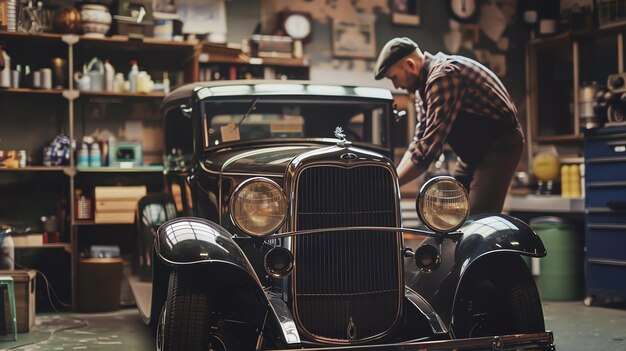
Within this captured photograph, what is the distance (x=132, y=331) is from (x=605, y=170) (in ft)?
11.6

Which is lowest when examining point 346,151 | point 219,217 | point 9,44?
point 219,217

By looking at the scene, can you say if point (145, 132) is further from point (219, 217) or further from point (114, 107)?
point (219, 217)

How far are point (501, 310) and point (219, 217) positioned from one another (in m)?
1.35

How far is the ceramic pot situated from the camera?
237 inches

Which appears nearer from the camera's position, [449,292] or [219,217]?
[449,292]

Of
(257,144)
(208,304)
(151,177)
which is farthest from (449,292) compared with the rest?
(151,177)

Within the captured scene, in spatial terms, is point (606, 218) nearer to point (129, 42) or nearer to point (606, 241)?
point (606, 241)

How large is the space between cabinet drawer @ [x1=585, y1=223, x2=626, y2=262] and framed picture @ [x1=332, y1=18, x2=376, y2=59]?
252 cm

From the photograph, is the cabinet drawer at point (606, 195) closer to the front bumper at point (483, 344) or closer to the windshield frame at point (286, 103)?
the windshield frame at point (286, 103)

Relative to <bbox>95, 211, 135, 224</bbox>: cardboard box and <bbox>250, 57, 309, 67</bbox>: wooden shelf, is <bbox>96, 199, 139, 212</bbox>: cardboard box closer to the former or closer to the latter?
<bbox>95, 211, 135, 224</bbox>: cardboard box

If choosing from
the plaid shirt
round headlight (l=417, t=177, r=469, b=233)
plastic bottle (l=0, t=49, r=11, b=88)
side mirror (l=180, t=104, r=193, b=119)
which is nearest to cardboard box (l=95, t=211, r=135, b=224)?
plastic bottle (l=0, t=49, r=11, b=88)

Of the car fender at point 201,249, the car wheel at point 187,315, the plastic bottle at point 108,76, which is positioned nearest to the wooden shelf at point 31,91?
the plastic bottle at point 108,76

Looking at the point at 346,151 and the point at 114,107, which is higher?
the point at 114,107

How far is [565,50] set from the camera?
7.67 meters
